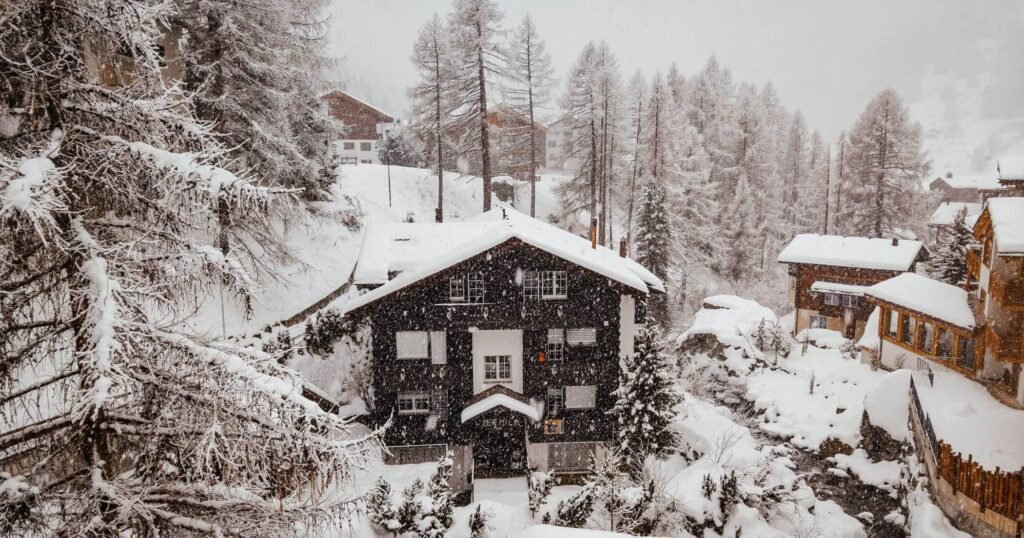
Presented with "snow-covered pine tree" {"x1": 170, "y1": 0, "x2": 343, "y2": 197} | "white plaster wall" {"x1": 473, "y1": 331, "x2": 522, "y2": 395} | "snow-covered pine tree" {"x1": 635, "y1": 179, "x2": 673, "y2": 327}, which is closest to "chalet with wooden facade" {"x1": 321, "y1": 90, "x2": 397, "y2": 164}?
"snow-covered pine tree" {"x1": 635, "y1": 179, "x2": 673, "y2": 327}

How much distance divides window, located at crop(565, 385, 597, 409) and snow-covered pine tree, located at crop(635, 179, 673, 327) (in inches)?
662

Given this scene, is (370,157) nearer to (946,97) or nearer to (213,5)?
(213,5)

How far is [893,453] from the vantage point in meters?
22.0

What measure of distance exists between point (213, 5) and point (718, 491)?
23.6 metres

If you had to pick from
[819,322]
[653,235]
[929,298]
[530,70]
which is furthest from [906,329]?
[530,70]

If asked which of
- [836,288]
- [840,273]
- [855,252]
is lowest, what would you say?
[836,288]

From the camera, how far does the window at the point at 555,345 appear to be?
74.0 ft

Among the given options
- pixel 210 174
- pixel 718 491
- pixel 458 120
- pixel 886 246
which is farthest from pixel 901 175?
pixel 210 174

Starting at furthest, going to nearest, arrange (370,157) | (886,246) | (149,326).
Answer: (370,157) < (886,246) < (149,326)

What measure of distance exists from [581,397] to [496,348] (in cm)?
406

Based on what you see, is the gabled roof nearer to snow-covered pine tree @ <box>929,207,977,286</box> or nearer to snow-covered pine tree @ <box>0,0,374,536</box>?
snow-covered pine tree @ <box>929,207,977,286</box>

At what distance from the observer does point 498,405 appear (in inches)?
847

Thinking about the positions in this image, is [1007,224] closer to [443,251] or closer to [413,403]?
[443,251]

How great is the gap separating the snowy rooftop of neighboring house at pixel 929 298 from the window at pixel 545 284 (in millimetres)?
18019
